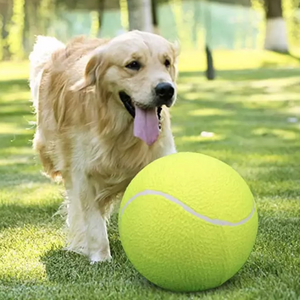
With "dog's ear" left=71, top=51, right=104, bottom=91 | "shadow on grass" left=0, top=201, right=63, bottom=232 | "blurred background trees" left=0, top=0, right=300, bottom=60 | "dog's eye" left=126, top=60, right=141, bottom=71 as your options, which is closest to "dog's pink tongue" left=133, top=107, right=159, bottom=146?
"dog's eye" left=126, top=60, right=141, bottom=71

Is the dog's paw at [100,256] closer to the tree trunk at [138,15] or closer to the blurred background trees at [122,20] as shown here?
the tree trunk at [138,15]

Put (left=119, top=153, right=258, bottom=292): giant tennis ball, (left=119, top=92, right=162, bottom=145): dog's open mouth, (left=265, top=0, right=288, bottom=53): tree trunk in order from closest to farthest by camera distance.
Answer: (left=119, top=153, right=258, bottom=292): giant tennis ball
(left=119, top=92, right=162, bottom=145): dog's open mouth
(left=265, top=0, right=288, bottom=53): tree trunk

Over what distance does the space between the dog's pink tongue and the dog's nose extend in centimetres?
10

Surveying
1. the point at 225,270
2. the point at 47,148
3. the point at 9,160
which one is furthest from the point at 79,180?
the point at 9,160

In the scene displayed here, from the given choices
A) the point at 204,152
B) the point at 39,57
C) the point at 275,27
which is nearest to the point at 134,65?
the point at 39,57

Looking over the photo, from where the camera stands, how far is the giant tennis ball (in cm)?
256

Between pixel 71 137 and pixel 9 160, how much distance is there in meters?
3.63

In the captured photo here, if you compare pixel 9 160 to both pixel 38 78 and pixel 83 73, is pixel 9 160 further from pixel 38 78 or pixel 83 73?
pixel 83 73

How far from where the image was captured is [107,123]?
11.1 ft

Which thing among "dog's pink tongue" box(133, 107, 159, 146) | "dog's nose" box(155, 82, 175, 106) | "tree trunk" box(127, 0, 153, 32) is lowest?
"tree trunk" box(127, 0, 153, 32)

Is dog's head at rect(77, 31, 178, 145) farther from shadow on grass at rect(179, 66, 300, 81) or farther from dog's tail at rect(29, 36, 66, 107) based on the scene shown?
shadow on grass at rect(179, 66, 300, 81)

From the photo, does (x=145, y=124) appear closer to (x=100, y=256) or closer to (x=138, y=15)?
(x=100, y=256)

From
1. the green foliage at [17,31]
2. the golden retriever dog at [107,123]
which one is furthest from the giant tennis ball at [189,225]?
the green foliage at [17,31]

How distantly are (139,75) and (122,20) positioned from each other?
20.8 m
